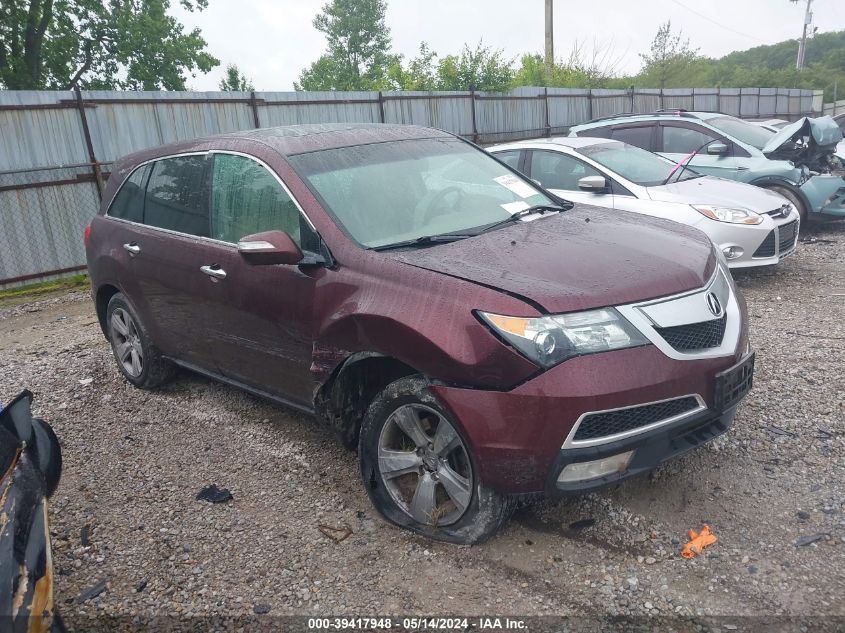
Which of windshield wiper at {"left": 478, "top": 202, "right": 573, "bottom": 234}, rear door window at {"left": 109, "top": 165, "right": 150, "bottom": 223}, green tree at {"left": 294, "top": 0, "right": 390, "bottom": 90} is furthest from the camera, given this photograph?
green tree at {"left": 294, "top": 0, "right": 390, "bottom": 90}

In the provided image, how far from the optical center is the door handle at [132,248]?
15.5 ft

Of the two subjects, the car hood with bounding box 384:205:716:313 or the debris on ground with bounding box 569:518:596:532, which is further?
→ the debris on ground with bounding box 569:518:596:532

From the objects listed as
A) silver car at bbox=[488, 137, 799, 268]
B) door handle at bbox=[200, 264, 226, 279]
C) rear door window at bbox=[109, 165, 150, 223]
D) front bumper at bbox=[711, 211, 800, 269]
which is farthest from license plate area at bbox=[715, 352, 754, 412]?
front bumper at bbox=[711, 211, 800, 269]

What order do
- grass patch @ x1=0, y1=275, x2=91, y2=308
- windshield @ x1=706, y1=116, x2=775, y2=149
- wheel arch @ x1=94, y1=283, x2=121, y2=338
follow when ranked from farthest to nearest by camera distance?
windshield @ x1=706, y1=116, x2=775, y2=149 → grass patch @ x1=0, y1=275, x2=91, y2=308 → wheel arch @ x1=94, y1=283, x2=121, y2=338

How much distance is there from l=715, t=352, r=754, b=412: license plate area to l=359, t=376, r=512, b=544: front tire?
0.99 meters

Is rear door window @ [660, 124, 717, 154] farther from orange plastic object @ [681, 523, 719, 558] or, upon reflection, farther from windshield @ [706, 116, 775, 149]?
orange plastic object @ [681, 523, 719, 558]

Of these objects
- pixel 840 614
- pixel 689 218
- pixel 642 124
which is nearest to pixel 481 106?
pixel 642 124

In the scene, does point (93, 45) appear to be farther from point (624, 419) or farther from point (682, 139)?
point (624, 419)

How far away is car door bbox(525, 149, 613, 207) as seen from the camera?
24.9ft

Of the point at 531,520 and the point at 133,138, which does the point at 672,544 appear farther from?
the point at 133,138

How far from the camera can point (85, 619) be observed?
292 cm

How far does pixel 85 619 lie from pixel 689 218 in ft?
20.0

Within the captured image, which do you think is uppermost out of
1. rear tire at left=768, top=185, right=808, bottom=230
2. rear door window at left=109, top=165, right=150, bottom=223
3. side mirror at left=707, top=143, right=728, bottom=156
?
rear door window at left=109, top=165, right=150, bottom=223

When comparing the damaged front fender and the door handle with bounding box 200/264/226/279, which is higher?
the door handle with bounding box 200/264/226/279
